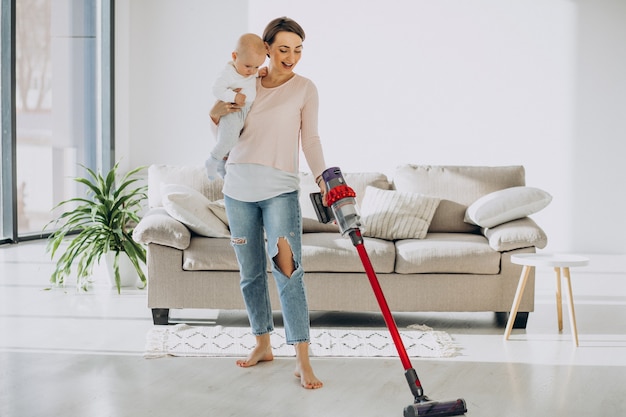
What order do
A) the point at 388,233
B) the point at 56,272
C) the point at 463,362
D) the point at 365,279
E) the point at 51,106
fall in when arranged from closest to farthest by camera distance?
the point at 463,362 < the point at 365,279 < the point at 388,233 < the point at 56,272 < the point at 51,106

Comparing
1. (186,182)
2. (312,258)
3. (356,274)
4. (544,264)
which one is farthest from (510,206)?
(186,182)

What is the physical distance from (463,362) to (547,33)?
3.90m

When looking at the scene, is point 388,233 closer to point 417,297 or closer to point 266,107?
point 417,297

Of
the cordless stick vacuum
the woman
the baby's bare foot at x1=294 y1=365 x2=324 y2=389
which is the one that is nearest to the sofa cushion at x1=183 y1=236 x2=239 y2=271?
the woman

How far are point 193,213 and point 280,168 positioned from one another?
110 cm

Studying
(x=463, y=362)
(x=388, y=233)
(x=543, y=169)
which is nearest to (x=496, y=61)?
(x=543, y=169)

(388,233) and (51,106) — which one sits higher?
(51,106)

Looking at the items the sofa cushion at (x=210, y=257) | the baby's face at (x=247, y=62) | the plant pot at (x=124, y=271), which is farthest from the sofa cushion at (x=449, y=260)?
the plant pot at (x=124, y=271)

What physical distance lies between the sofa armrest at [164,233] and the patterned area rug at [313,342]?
0.38 meters

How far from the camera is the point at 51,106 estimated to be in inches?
252

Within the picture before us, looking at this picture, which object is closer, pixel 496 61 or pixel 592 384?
pixel 592 384

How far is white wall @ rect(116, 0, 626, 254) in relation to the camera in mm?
6453

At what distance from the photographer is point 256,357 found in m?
3.20

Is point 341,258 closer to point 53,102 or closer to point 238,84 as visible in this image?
point 238,84
